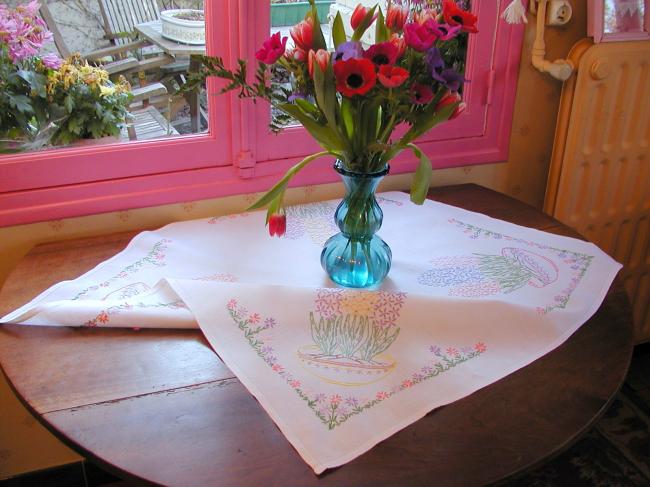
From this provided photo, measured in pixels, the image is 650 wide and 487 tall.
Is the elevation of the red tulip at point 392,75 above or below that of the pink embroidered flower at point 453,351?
above

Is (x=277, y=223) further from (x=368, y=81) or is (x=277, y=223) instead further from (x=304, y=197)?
(x=304, y=197)

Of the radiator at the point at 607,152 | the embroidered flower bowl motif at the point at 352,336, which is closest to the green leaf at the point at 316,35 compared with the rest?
the embroidered flower bowl motif at the point at 352,336

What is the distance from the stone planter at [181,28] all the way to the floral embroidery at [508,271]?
666mm

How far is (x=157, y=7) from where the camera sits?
1.30 m

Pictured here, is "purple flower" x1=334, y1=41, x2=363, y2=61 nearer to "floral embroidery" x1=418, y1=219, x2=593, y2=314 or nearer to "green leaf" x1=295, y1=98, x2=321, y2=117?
"green leaf" x1=295, y1=98, x2=321, y2=117

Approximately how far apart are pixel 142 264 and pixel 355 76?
22.1 inches

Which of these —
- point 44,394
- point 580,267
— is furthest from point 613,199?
point 44,394

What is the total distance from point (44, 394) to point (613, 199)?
151cm

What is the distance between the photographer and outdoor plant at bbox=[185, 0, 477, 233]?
0.91 metres

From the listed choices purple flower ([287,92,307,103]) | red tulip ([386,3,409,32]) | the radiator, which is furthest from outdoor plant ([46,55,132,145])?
the radiator

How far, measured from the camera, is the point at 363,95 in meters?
0.94

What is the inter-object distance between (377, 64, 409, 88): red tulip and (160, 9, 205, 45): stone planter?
1.89 feet

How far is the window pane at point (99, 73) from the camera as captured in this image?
125 cm

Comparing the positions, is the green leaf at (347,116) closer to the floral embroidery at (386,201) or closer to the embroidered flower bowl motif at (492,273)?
the embroidered flower bowl motif at (492,273)
